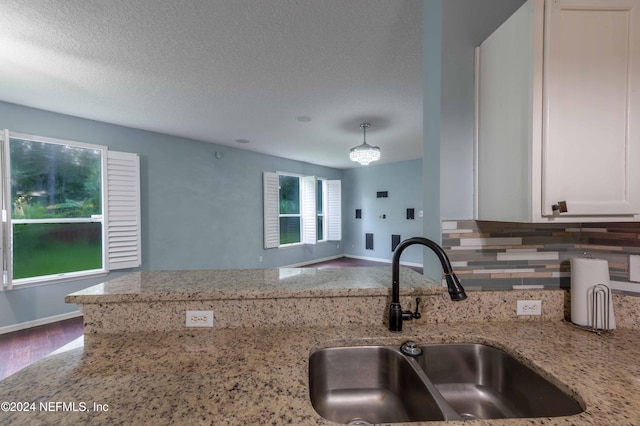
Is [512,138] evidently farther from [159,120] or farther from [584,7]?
[159,120]

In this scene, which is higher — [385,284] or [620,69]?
[620,69]

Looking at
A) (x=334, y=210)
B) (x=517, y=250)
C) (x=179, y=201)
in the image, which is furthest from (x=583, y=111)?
(x=334, y=210)

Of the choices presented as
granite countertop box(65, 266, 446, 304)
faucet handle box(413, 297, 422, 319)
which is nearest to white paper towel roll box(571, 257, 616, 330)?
granite countertop box(65, 266, 446, 304)

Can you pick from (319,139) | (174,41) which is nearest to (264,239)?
(319,139)

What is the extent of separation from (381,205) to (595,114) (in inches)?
229

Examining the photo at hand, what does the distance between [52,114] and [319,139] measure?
132 inches

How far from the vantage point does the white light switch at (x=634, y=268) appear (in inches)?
42.2

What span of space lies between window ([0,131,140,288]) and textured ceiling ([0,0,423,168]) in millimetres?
562

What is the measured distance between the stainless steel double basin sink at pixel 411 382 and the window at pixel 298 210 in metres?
4.51

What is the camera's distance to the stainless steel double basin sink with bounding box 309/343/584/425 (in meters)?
0.88

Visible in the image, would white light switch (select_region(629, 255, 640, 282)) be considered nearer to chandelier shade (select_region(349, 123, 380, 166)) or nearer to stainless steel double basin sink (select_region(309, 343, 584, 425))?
stainless steel double basin sink (select_region(309, 343, 584, 425))

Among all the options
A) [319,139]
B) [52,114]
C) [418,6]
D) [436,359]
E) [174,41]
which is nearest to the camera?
[436,359]

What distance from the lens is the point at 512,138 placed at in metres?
0.95

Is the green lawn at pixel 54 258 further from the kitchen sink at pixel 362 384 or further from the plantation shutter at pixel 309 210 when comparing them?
the kitchen sink at pixel 362 384
